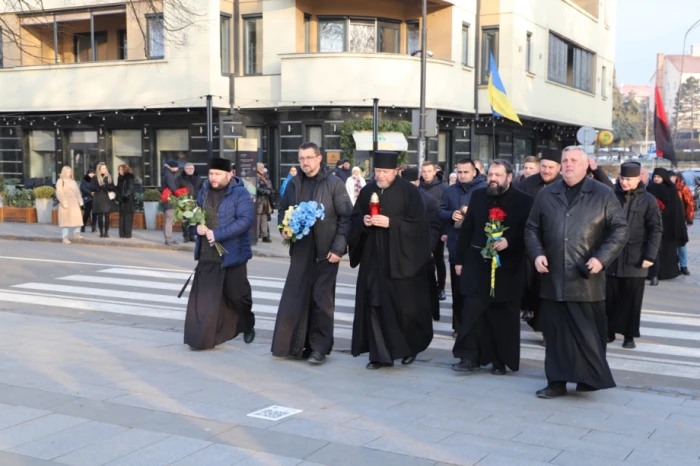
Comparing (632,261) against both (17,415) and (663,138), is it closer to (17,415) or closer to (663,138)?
(17,415)

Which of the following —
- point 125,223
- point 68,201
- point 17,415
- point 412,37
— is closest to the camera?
point 17,415

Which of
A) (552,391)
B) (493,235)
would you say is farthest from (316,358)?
(552,391)

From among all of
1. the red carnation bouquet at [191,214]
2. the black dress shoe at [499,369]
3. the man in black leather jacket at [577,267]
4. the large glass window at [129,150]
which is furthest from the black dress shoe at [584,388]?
the large glass window at [129,150]

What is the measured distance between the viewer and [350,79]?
86.7 feet

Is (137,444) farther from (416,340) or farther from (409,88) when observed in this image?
(409,88)

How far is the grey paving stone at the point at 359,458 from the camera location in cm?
533

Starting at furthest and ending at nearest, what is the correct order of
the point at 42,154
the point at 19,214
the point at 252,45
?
the point at 42,154 < the point at 252,45 < the point at 19,214

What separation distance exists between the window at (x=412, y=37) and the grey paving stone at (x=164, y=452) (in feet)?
81.6

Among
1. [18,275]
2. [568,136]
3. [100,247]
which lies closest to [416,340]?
[18,275]

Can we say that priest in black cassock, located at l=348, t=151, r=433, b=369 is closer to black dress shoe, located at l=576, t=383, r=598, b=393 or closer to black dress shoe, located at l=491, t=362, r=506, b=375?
black dress shoe, located at l=491, t=362, r=506, b=375

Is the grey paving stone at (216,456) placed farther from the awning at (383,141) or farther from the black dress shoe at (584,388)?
the awning at (383,141)

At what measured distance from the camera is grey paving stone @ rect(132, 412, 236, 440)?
5.91 meters

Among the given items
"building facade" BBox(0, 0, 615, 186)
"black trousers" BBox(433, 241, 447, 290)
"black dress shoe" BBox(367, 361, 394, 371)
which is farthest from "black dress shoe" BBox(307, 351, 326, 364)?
"building facade" BBox(0, 0, 615, 186)

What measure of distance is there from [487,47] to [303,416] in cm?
2669
